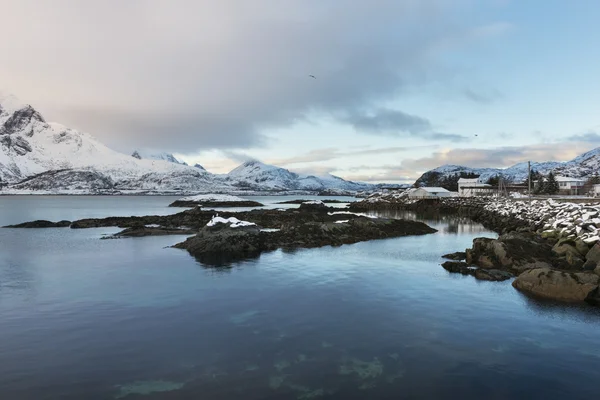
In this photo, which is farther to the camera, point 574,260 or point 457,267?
point 457,267

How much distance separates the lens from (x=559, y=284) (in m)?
18.1

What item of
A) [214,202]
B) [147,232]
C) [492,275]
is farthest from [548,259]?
[214,202]

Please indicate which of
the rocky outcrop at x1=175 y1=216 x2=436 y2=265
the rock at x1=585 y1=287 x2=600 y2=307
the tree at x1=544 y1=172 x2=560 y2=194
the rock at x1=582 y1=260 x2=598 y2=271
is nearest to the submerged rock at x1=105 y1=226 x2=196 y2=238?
the rocky outcrop at x1=175 y1=216 x2=436 y2=265

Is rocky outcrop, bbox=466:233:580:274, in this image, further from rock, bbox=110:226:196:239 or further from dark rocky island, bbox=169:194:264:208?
dark rocky island, bbox=169:194:264:208

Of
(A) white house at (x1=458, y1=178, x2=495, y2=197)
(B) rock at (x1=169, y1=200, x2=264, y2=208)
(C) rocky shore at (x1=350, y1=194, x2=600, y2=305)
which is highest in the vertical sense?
(A) white house at (x1=458, y1=178, x2=495, y2=197)

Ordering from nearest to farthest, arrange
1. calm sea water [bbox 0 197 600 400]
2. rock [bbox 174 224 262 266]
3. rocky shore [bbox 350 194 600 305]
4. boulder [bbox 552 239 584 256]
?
calm sea water [bbox 0 197 600 400]
rocky shore [bbox 350 194 600 305]
boulder [bbox 552 239 584 256]
rock [bbox 174 224 262 266]

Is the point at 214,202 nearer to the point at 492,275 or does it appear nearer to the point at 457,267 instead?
the point at 457,267

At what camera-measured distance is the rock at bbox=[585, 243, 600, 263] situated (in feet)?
70.1

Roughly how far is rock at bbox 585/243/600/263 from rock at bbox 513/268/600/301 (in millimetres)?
3702

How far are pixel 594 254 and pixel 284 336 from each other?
761 inches

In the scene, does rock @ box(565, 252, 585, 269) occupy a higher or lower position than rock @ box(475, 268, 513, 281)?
higher

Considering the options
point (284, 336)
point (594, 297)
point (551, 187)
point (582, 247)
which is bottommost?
point (284, 336)

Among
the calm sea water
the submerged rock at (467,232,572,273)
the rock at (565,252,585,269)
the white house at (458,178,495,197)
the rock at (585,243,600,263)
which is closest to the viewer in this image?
the calm sea water

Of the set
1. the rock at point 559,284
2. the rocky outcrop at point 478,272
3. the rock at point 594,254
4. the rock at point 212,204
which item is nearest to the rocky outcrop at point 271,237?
the rocky outcrop at point 478,272
